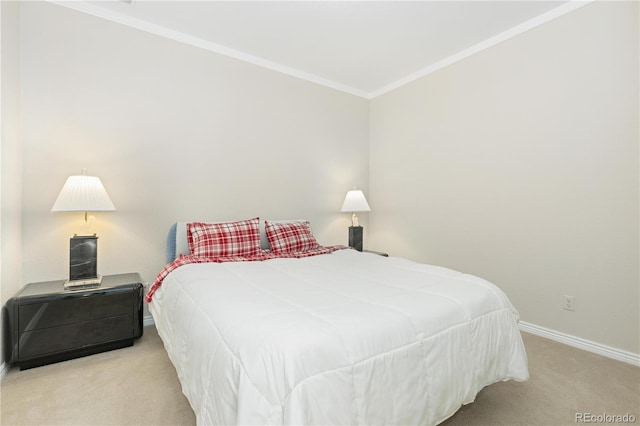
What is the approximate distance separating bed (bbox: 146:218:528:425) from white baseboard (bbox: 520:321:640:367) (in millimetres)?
1265

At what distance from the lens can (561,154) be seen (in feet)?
8.34

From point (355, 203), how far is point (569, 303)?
223 centimetres

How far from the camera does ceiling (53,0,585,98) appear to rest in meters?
2.55

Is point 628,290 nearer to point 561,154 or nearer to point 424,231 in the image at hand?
point 561,154

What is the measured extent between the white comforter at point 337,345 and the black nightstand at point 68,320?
602 mm

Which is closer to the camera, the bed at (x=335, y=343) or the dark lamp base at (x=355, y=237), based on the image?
the bed at (x=335, y=343)

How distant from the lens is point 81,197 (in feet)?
7.27

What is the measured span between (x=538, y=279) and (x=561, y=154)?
3.57 feet

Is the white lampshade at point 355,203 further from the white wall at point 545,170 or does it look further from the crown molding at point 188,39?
the crown molding at point 188,39

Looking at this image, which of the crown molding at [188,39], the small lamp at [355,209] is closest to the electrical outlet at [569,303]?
the small lamp at [355,209]

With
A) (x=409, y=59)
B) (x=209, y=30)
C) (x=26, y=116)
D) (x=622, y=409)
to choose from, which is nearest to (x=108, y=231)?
(x=26, y=116)

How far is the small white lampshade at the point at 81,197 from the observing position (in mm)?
2176

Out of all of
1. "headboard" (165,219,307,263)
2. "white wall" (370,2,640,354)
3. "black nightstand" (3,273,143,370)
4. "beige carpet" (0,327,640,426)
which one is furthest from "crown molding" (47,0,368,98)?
"beige carpet" (0,327,640,426)

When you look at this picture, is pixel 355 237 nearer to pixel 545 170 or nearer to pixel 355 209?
pixel 355 209
